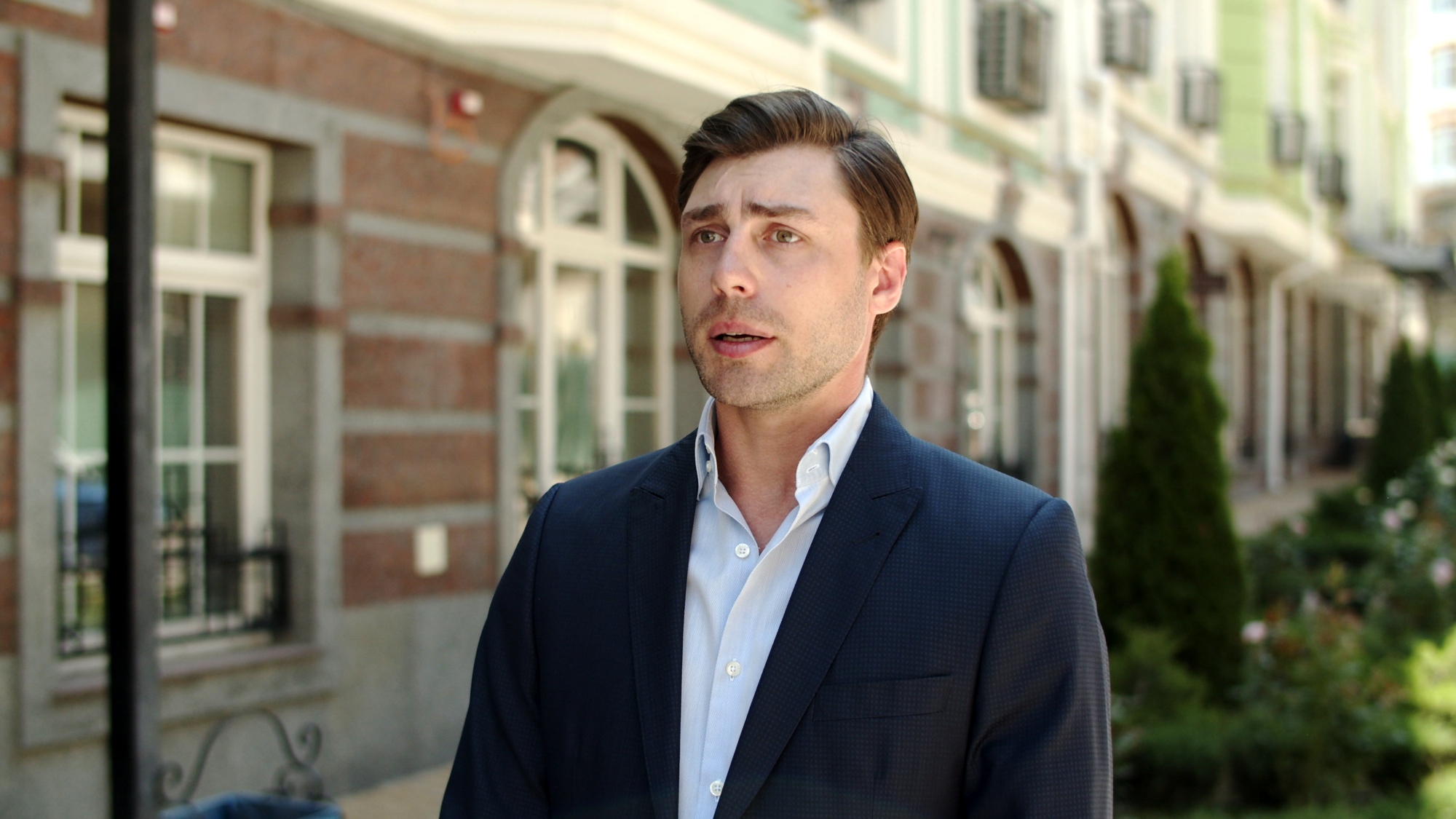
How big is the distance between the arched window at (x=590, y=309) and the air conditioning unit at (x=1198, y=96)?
10.4 metres

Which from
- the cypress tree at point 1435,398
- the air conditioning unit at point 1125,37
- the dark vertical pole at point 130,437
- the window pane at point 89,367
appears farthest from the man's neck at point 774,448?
the cypress tree at point 1435,398

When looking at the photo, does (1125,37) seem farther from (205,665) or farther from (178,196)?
(205,665)

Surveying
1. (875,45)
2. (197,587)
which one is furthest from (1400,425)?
(197,587)

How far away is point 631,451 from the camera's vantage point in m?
7.55

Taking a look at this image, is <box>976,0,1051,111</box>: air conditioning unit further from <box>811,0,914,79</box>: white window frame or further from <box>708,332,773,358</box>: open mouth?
<box>708,332,773,358</box>: open mouth

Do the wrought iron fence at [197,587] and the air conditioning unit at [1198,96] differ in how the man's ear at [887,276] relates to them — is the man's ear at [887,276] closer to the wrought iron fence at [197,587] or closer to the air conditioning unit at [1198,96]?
Answer: the wrought iron fence at [197,587]

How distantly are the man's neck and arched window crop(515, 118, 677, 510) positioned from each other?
4.77 metres

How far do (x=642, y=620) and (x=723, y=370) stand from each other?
1.14 ft

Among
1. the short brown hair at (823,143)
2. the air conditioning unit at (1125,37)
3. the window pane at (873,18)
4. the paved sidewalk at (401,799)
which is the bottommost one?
the paved sidewalk at (401,799)

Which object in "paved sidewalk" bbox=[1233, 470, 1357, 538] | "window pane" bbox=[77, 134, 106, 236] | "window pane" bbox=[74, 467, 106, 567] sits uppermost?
"window pane" bbox=[77, 134, 106, 236]

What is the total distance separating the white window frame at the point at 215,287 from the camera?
469 centimetres

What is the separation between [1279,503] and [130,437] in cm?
1700

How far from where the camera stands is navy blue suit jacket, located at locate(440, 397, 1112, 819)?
4.97 ft

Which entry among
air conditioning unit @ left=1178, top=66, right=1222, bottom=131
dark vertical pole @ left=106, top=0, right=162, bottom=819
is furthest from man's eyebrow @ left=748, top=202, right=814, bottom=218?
air conditioning unit @ left=1178, top=66, right=1222, bottom=131
